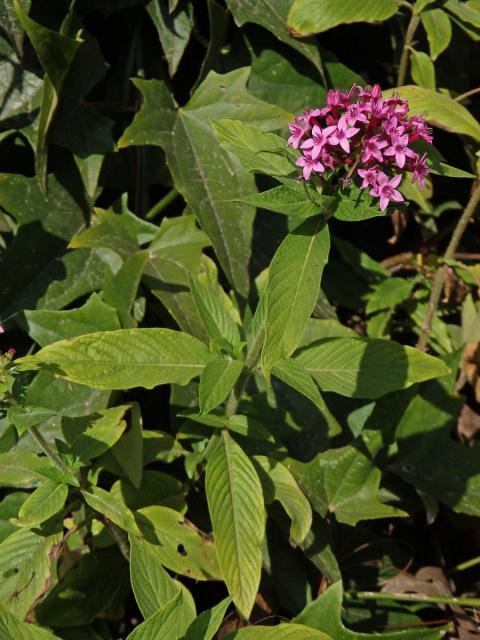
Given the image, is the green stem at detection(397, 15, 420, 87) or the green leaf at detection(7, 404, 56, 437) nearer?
the green leaf at detection(7, 404, 56, 437)

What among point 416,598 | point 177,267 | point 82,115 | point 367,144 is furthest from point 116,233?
point 416,598

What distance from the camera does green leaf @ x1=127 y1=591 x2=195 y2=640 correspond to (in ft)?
3.87

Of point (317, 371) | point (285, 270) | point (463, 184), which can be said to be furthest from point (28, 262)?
point (463, 184)

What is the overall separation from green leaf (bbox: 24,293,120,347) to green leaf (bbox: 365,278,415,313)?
2.43 ft

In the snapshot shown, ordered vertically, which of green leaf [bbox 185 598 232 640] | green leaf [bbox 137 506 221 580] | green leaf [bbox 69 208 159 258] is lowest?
green leaf [bbox 137 506 221 580]

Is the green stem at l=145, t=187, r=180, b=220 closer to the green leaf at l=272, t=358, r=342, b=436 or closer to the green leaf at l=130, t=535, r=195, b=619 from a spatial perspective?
the green leaf at l=272, t=358, r=342, b=436

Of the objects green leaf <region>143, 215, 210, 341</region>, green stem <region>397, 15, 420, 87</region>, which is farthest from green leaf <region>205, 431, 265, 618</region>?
green stem <region>397, 15, 420, 87</region>

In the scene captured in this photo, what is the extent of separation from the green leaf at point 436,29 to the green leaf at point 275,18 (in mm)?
261

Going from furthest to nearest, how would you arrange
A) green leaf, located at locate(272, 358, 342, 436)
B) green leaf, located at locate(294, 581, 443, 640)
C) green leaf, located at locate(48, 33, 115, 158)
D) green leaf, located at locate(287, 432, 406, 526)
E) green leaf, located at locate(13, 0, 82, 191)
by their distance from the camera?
1. green leaf, located at locate(48, 33, 115, 158)
2. green leaf, located at locate(287, 432, 406, 526)
3. green leaf, located at locate(13, 0, 82, 191)
4. green leaf, located at locate(294, 581, 443, 640)
5. green leaf, located at locate(272, 358, 342, 436)

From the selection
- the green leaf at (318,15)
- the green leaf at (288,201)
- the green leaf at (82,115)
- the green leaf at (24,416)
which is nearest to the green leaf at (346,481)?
the green leaf at (24,416)

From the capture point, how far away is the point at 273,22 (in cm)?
188

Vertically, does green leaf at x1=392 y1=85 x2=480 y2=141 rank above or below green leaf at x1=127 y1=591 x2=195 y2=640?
above

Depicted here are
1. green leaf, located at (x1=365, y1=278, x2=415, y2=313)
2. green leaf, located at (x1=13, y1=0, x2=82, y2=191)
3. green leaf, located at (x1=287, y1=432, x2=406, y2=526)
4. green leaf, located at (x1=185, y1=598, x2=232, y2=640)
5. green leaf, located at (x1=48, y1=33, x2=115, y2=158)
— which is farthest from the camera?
green leaf, located at (x1=365, y1=278, x2=415, y2=313)

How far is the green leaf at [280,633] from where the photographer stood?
1.35m
